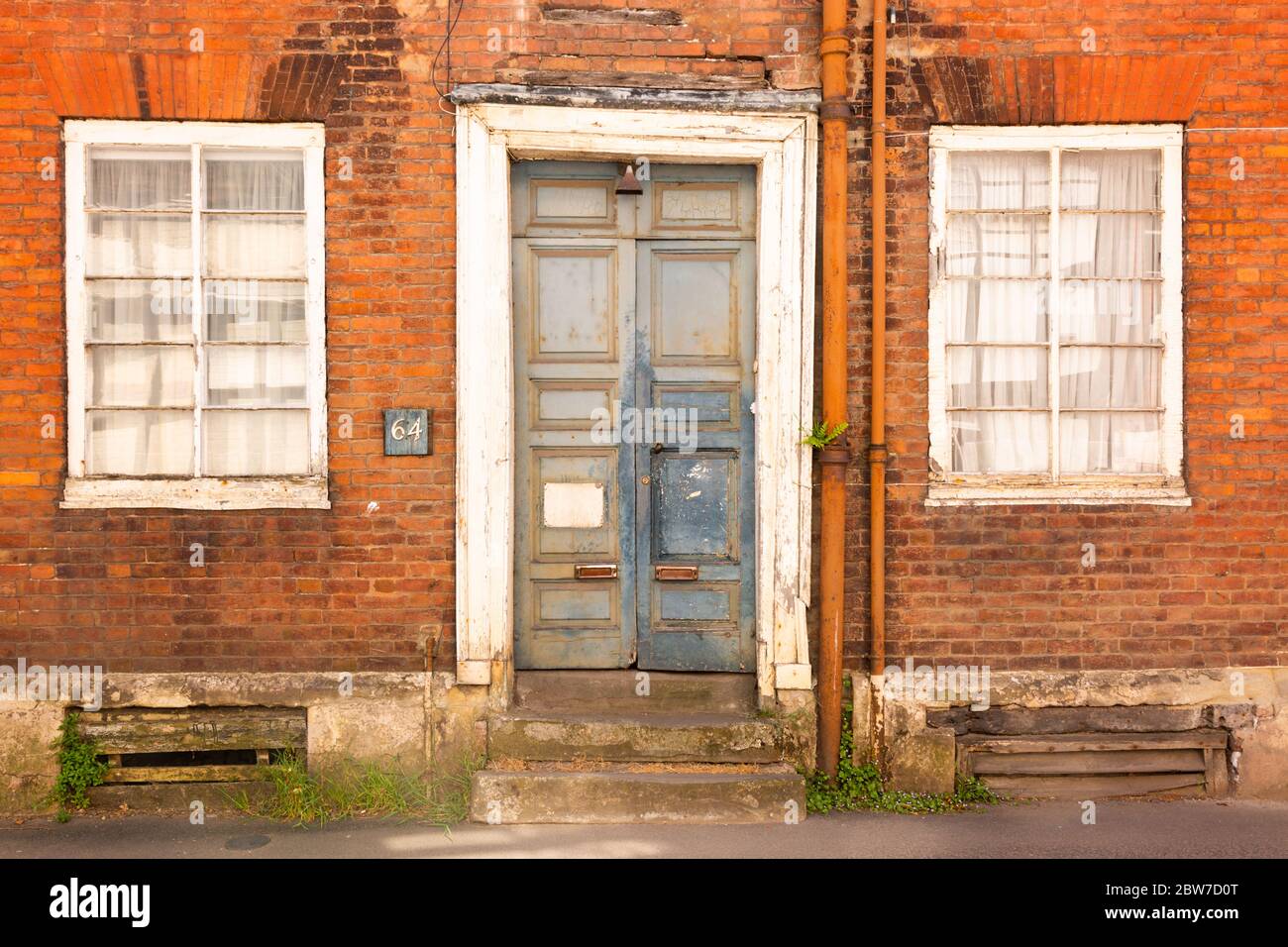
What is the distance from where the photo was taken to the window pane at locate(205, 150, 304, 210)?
17.6 feet

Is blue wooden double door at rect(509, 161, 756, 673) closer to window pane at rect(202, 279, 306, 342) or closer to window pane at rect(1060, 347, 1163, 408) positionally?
window pane at rect(202, 279, 306, 342)

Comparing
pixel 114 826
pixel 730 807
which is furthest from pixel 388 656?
pixel 730 807

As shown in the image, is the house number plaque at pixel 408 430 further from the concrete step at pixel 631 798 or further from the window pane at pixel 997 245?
the window pane at pixel 997 245

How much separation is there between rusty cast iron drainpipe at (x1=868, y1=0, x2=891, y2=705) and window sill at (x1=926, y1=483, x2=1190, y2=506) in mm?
318

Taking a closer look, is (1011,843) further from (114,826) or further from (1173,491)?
(114,826)

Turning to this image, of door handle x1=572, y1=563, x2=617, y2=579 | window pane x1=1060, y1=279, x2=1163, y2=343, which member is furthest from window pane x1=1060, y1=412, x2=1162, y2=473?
door handle x1=572, y1=563, x2=617, y2=579

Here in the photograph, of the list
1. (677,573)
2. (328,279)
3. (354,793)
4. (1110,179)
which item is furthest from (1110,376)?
(354,793)

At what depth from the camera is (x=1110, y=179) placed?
5523mm

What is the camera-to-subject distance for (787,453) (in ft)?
17.6

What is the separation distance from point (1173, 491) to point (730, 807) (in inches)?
113

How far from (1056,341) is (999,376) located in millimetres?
348

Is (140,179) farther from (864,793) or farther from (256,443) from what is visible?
(864,793)

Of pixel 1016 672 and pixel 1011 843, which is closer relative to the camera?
pixel 1011 843

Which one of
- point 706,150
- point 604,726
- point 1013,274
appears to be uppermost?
point 706,150
